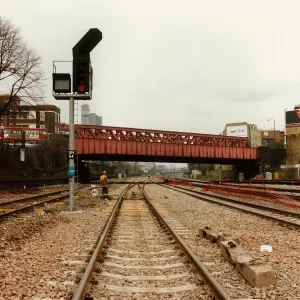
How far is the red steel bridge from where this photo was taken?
4912cm

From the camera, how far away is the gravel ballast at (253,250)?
4.99 metres

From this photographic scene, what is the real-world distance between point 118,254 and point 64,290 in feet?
8.01

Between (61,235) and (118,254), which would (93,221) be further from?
(118,254)

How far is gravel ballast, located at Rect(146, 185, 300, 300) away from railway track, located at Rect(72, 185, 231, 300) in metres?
0.34

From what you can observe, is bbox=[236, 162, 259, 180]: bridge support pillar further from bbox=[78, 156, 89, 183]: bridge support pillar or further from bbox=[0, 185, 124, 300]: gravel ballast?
bbox=[0, 185, 124, 300]: gravel ballast

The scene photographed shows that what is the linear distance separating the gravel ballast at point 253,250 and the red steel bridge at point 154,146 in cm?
3593

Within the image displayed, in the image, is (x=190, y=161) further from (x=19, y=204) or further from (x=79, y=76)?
(x=79, y=76)

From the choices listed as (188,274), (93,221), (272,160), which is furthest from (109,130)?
(188,274)

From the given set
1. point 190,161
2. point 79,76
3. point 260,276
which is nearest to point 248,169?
point 190,161

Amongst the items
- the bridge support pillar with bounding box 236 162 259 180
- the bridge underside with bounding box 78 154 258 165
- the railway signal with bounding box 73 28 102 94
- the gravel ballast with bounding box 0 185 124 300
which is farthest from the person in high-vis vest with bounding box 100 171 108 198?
the bridge support pillar with bounding box 236 162 259 180

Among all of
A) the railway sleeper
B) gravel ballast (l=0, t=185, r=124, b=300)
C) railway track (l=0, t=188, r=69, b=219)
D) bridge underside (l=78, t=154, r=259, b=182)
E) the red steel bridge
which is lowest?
railway track (l=0, t=188, r=69, b=219)

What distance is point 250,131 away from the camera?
116 m

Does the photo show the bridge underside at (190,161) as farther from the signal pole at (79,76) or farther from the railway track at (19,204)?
the signal pole at (79,76)

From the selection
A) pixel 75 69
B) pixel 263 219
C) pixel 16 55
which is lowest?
pixel 263 219
